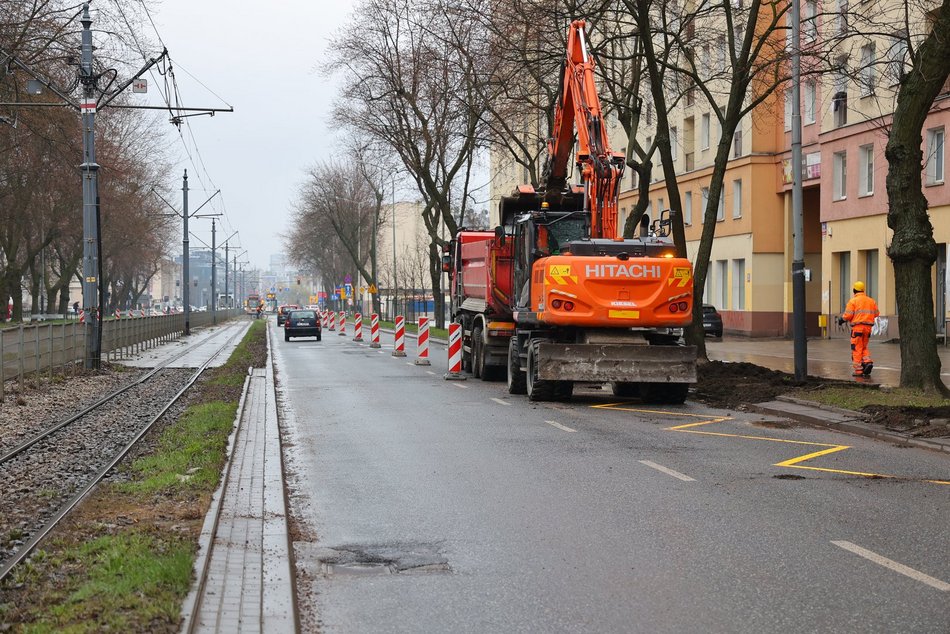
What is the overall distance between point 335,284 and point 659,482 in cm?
10589

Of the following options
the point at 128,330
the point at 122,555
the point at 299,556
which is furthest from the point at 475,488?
the point at 128,330

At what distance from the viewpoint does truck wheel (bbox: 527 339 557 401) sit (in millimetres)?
18494

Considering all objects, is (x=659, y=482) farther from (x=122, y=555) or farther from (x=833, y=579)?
(x=122, y=555)

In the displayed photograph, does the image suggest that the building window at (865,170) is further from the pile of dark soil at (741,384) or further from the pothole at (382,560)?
the pothole at (382,560)

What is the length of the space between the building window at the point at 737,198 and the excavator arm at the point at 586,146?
28.6m

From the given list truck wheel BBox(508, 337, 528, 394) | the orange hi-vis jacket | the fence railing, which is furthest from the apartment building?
the fence railing

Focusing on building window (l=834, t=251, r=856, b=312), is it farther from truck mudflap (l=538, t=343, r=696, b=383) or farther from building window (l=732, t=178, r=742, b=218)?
truck mudflap (l=538, t=343, r=696, b=383)

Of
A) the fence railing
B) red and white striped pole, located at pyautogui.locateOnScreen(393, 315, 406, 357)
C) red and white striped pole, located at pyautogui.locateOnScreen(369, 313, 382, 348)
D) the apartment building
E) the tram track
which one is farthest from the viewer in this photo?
red and white striped pole, located at pyautogui.locateOnScreen(369, 313, 382, 348)

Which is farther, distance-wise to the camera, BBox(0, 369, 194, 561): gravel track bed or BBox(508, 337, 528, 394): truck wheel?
BBox(508, 337, 528, 394): truck wheel

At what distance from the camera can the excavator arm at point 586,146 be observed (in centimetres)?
1905

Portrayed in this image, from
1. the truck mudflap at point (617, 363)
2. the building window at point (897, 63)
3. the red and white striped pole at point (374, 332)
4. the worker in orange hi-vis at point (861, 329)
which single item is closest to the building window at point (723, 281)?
the red and white striped pole at point (374, 332)

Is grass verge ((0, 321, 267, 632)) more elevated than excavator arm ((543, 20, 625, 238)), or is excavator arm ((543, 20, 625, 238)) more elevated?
excavator arm ((543, 20, 625, 238))

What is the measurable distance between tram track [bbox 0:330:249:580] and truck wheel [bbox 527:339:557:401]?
553cm

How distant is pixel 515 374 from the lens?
66.5 feet
